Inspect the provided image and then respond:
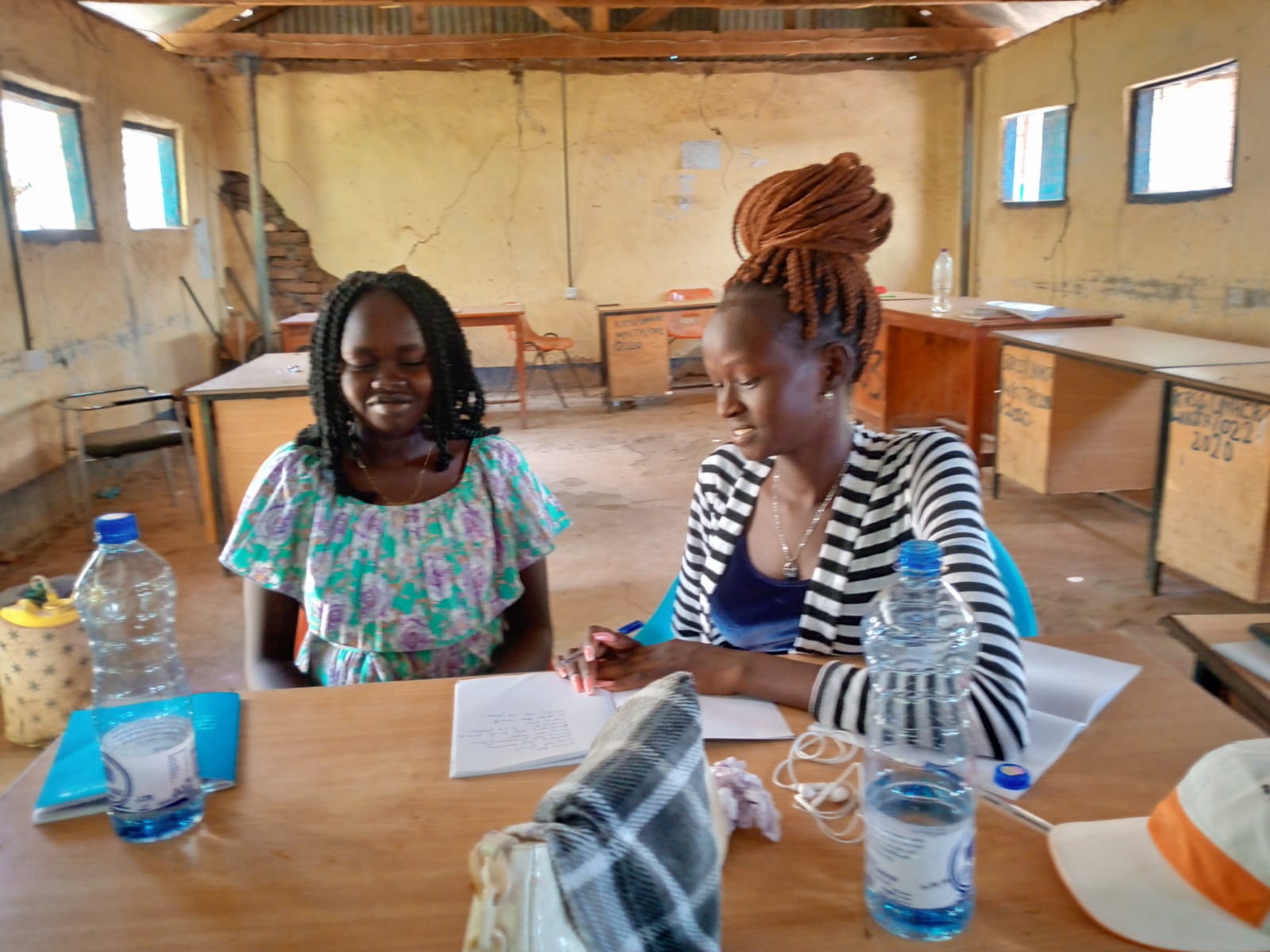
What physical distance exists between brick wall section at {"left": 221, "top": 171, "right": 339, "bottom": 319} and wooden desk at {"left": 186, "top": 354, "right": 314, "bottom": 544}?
431 centimetres

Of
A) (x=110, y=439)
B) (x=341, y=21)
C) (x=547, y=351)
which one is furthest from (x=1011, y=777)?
(x=341, y=21)

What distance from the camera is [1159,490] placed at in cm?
334

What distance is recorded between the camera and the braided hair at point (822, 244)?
1364 mm

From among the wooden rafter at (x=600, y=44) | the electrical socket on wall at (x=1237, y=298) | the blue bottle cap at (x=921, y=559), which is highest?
the wooden rafter at (x=600, y=44)

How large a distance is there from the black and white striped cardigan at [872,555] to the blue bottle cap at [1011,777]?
0.04 meters

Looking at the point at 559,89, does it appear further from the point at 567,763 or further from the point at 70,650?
the point at 567,763

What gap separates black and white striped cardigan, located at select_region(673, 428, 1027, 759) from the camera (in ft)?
3.41

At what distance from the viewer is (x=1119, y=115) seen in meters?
5.94

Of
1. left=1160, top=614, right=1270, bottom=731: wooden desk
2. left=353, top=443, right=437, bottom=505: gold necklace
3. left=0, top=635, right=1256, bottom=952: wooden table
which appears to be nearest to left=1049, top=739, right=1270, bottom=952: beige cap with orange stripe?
left=0, top=635, right=1256, bottom=952: wooden table

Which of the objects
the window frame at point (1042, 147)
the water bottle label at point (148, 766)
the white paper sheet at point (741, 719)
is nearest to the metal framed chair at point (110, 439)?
the water bottle label at point (148, 766)

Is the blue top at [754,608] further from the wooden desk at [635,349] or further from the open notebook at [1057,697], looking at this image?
the wooden desk at [635,349]

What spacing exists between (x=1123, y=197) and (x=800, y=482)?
5539 mm

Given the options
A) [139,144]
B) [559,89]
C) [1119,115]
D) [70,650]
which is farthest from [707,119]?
[70,650]

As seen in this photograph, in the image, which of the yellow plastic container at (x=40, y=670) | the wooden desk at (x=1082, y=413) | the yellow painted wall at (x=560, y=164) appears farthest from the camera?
the yellow painted wall at (x=560, y=164)
